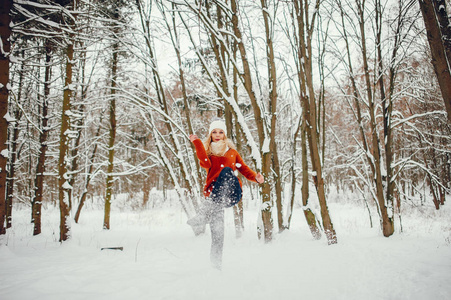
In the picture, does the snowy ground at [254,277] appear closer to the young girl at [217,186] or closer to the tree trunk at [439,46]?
the young girl at [217,186]

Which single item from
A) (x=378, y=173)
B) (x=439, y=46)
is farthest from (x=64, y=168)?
(x=378, y=173)

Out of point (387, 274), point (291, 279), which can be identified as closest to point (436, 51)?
point (387, 274)

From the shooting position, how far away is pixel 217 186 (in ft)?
8.51

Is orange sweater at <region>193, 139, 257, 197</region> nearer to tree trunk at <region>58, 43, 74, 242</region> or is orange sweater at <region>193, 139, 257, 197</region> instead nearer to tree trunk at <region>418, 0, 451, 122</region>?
tree trunk at <region>418, 0, 451, 122</region>

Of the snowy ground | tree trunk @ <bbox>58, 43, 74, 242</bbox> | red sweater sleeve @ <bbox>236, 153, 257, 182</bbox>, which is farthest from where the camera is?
tree trunk @ <bbox>58, 43, 74, 242</bbox>

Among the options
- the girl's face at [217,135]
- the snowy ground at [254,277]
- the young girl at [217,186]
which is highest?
the girl's face at [217,135]

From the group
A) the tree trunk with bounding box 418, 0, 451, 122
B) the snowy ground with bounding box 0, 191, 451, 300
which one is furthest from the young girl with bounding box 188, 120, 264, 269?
the tree trunk with bounding box 418, 0, 451, 122

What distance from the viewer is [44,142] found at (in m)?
7.07

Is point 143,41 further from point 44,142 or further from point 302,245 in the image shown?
point 302,245

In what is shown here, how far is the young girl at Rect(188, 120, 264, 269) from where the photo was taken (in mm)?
2535

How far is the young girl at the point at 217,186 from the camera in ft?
8.32

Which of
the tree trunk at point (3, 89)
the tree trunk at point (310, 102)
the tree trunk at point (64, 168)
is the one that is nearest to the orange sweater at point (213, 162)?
the tree trunk at point (310, 102)

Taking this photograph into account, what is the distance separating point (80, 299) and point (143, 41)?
6.36m

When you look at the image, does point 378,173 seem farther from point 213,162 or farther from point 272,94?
point 213,162
